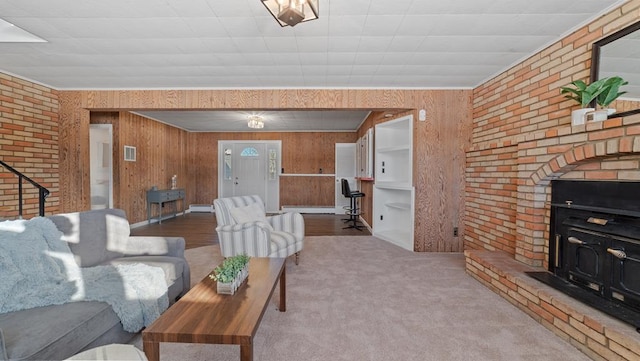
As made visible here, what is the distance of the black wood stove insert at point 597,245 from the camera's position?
1767 millimetres

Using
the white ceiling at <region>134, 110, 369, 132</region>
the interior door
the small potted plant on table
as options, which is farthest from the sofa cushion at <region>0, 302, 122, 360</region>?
the interior door

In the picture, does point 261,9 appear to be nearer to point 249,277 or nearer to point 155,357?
point 249,277

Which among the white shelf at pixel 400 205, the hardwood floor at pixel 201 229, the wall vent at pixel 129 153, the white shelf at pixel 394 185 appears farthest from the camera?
the wall vent at pixel 129 153

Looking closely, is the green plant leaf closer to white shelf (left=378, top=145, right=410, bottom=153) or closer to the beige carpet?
the beige carpet

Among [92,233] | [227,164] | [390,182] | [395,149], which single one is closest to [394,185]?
[390,182]

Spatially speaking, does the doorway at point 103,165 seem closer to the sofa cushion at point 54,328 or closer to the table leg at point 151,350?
the sofa cushion at point 54,328

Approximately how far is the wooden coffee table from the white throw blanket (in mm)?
365

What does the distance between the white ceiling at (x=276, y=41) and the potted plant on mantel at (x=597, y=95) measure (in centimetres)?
60

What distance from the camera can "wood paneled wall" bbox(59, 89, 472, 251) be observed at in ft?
12.9

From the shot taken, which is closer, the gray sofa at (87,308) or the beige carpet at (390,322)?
the gray sofa at (87,308)

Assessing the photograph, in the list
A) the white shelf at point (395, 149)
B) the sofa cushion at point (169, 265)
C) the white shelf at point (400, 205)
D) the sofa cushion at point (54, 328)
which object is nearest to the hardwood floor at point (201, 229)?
the white shelf at point (400, 205)

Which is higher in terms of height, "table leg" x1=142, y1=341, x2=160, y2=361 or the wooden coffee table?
the wooden coffee table

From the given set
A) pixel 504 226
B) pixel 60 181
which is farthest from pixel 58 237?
pixel 504 226

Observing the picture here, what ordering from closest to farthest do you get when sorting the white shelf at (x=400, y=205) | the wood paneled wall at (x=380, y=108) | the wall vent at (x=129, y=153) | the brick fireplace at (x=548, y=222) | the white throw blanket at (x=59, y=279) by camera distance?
the white throw blanket at (x=59, y=279)
the brick fireplace at (x=548, y=222)
the wood paneled wall at (x=380, y=108)
the white shelf at (x=400, y=205)
the wall vent at (x=129, y=153)
